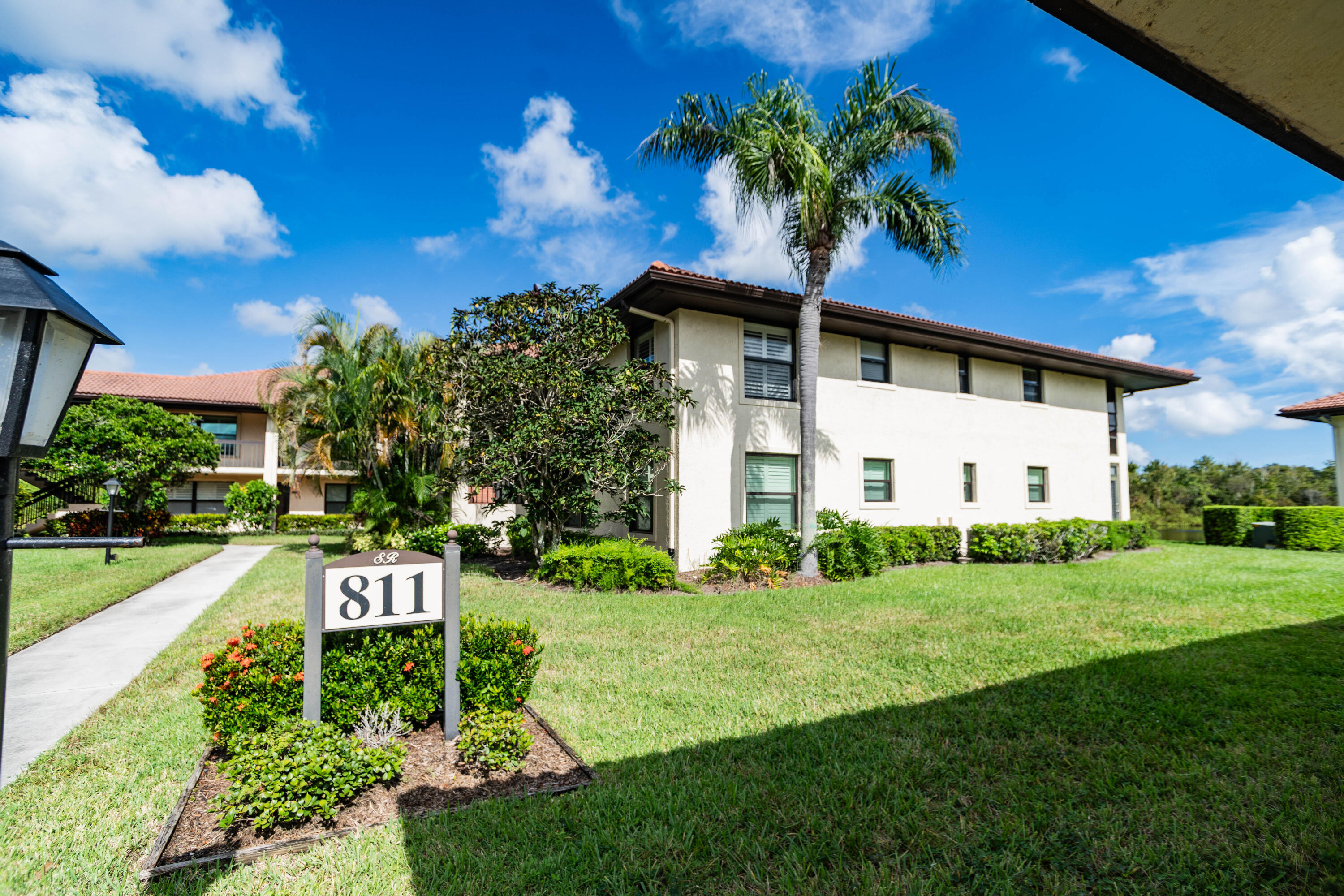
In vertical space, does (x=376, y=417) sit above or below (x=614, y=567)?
above

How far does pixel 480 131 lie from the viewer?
13.0 m

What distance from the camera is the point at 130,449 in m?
17.5

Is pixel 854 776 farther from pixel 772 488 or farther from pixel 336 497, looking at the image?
pixel 336 497

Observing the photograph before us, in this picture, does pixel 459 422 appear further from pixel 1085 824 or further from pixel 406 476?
pixel 1085 824

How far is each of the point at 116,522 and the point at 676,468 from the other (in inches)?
706

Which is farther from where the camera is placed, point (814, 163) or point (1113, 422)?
point (1113, 422)

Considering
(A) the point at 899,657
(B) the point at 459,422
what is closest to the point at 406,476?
(B) the point at 459,422

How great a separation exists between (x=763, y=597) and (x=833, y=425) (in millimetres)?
6199

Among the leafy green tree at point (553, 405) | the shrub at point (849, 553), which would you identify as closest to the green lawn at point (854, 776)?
the leafy green tree at point (553, 405)

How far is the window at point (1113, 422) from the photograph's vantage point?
21500 mm

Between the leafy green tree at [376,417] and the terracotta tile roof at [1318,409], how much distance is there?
25.5 meters

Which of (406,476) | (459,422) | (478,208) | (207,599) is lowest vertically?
(207,599)

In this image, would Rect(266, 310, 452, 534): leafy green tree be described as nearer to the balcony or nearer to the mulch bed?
the mulch bed

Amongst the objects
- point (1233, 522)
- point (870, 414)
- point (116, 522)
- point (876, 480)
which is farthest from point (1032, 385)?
point (116, 522)
